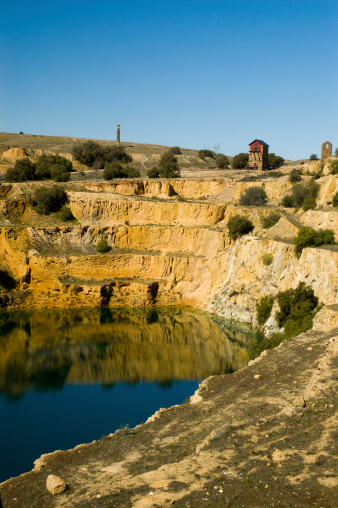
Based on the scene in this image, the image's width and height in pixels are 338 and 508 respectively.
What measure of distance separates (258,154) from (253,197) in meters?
17.7

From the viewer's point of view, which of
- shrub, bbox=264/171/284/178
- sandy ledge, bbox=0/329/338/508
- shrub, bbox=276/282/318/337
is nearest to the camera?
sandy ledge, bbox=0/329/338/508

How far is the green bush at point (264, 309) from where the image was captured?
34259 millimetres

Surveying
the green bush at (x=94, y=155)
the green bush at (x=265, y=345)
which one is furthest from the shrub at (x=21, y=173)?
the green bush at (x=265, y=345)

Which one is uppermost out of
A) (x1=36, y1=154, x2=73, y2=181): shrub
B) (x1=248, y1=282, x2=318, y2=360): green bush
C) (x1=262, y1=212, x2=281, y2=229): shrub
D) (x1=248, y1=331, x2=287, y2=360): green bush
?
(x1=36, y1=154, x2=73, y2=181): shrub

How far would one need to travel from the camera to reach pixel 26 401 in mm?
24359

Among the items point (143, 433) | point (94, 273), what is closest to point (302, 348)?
point (143, 433)

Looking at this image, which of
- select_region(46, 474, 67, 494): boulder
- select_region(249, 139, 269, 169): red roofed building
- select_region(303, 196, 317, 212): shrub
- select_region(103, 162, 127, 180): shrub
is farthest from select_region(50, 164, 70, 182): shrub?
select_region(46, 474, 67, 494): boulder

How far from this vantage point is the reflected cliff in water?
27.8m

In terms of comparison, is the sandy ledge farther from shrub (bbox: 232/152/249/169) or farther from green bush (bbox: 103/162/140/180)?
shrub (bbox: 232/152/249/169)

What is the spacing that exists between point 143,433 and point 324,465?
6.42 meters

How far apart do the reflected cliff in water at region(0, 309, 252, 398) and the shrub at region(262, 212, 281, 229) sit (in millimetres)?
8903

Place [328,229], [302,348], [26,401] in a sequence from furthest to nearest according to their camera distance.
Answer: [328,229] → [26,401] → [302,348]

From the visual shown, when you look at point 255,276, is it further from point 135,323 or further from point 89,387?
point 89,387

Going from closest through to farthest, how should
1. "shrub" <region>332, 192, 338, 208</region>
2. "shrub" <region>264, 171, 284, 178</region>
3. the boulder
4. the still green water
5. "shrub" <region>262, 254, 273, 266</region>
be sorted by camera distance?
the boulder → the still green water → "shrub" <region>262, 254, 273, 266</region> → "shrub" <region>332, 192, 338, 208</region> → "shrub" <region>264, 171, 284, 178</region>
